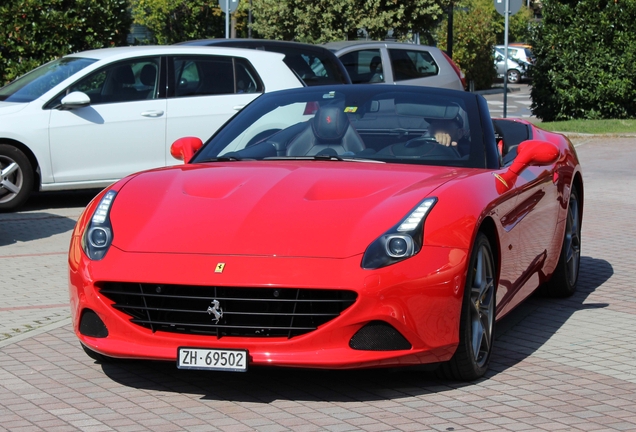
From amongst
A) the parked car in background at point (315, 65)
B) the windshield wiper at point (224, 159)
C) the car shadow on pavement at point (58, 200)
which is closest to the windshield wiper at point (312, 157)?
the windshield wiper at point (224, 159)

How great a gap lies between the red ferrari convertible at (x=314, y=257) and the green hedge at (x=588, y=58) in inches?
699

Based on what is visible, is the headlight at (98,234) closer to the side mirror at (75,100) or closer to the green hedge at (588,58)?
the side mirror at (75,100)

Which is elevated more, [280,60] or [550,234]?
[280,60]

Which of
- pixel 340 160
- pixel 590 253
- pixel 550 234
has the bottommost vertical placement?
pixel 590 253

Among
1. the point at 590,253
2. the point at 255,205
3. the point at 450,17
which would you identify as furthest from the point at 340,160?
the point at 450,17

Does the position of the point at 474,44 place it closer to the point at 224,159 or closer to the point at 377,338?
the point at 224,159

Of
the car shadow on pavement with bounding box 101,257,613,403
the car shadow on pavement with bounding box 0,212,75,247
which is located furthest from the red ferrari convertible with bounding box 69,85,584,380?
the car shadow on pavement with bounding box 0,212,75,247

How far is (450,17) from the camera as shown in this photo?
1172 inches

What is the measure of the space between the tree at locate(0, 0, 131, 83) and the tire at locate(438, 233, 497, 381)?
13.3 metres

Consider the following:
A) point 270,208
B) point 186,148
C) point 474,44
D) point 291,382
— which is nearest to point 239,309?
point 270,208

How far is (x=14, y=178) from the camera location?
39.2ft

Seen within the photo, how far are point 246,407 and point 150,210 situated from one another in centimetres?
106

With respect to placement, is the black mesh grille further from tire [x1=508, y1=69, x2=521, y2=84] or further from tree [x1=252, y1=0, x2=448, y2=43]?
tire [x1=508, y1=69, x2=521, y2=84]

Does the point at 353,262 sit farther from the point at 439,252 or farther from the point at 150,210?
the point at 150,210
